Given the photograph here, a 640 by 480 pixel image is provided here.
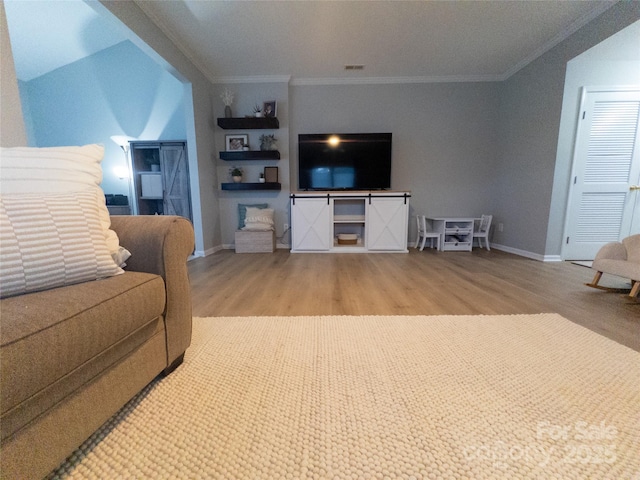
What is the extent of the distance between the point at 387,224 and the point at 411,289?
165cm

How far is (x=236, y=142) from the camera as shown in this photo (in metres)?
3.79

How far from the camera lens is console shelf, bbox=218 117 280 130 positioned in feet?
11.5

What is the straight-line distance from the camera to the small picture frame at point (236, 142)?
149 inches

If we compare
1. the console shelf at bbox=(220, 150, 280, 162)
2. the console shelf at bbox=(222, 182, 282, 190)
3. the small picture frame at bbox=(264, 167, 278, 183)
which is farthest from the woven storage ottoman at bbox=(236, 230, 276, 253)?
the console shelf at bbox=(220, 150, 280, 162)

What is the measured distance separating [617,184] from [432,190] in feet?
6.53

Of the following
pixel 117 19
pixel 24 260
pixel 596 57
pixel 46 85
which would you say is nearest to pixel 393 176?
pixel 596 57

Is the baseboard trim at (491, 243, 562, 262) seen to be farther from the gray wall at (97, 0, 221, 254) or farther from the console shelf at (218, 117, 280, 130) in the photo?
the gray wall at (97, 0, 221, 254)

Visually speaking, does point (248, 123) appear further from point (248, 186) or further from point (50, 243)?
point (50, 243)

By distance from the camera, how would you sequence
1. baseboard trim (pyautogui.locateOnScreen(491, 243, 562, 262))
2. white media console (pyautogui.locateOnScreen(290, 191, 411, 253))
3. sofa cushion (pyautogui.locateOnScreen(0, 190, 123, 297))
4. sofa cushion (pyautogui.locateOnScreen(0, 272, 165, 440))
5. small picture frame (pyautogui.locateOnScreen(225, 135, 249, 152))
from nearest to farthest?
sofa cushion (pyautogui.locateOnScreen(0, 272, 165, 440)), sofa cushion (pyautogui.locateOnScreen(0, 190, 123, 297)), baseboard trim (pyautogui.locateOnScreen(491, 243, 562, 262)), white media console (pyautogui.locateOnScreen(290, 191, 411, 253)), small picture frame (pyautogui.locateOnScreen(225, 135, 249, 152))

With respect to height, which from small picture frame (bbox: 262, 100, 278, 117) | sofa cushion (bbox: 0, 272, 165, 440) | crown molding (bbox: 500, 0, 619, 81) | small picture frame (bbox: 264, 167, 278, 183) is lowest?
sofa cushion (bbox: 0, 272, 165, 440)

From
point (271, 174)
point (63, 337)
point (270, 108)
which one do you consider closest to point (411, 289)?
point (63, 337)

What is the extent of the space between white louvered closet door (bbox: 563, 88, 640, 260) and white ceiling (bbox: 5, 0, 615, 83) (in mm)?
982

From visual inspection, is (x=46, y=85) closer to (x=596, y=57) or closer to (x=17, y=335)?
(x=17, y=335)

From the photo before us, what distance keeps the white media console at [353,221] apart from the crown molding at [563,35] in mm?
2292
